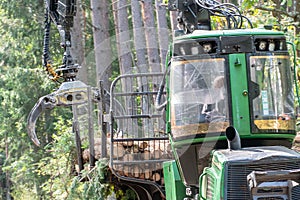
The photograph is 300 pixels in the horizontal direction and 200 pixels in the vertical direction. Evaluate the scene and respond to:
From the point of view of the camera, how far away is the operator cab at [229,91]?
7602 millimetres

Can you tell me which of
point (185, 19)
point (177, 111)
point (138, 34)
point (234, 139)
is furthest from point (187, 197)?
point (138, 34)

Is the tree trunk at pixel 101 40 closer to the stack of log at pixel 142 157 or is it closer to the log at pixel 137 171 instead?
the stack of log at pixel 142 157

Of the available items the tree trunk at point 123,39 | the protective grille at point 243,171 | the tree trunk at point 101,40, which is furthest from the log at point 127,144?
the tree trunk at point 123,39

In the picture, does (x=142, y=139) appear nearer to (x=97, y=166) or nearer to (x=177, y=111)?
(x=97, y=166)

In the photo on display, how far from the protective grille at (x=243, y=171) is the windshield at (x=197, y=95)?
46.1 inches

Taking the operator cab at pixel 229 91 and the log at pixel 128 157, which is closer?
the operator cab at pixel 229 91

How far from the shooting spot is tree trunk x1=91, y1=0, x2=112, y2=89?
62.5 ft

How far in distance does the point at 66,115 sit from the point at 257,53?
18488 millimetres

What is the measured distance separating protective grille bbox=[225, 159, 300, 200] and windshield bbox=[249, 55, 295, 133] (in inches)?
43.0

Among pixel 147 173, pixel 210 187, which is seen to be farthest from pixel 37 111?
pixel 210 187

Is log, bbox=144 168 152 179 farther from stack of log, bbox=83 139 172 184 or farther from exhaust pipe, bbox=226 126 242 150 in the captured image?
exhaust pipe, bbox=226 126 242 150

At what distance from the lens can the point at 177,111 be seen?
7750 mm

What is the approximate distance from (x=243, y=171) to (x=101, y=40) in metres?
13.4

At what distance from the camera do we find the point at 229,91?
7629 mm
